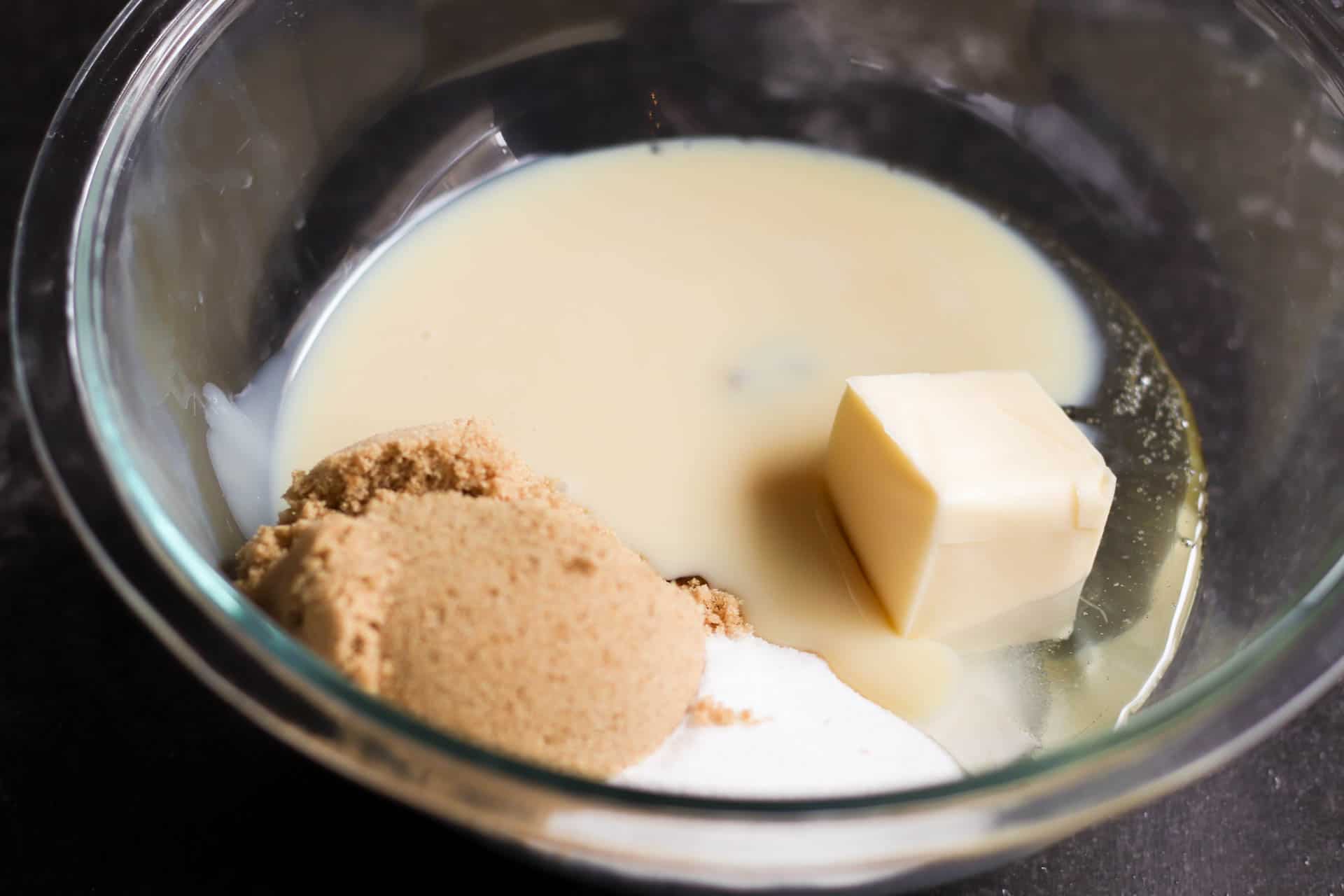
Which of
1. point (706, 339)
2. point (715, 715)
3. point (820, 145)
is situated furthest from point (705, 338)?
point (715, 715)

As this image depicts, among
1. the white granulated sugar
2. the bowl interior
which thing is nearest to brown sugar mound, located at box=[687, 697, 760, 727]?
the white granulated sugar

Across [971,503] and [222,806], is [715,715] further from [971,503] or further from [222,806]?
[222,806]

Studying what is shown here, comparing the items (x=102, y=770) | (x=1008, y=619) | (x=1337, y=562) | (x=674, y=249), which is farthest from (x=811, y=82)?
(x=102, y=770)

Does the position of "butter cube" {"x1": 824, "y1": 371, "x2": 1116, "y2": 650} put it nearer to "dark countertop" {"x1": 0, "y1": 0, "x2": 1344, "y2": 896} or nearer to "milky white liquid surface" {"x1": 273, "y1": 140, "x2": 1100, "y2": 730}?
"milky white liquid surface" {"x1": 273, "y1": 140, "x2": 1100, "y2": 730}

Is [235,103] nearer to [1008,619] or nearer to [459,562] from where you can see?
[459,562]

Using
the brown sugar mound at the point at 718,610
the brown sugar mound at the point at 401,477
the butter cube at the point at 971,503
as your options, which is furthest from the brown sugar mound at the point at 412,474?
the butter cube at the point at 971,503

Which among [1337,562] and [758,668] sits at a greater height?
[1337,562]
